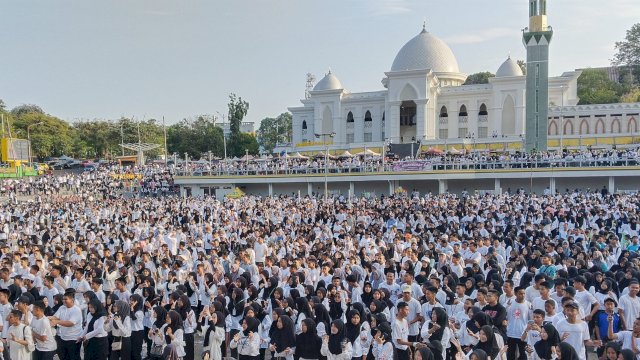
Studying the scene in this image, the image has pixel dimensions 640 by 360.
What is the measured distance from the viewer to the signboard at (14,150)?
4134 centimetres

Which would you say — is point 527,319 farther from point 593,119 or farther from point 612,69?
point 612,69

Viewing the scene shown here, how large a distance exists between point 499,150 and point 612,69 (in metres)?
38.6

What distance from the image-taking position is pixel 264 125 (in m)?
93.2

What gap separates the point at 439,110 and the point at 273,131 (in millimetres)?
35280

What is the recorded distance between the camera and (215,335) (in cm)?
769

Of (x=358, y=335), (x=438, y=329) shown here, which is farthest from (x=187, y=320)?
(x=438, y=329)

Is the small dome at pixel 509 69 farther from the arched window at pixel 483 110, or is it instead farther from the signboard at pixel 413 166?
the signboard at pixel 413 166

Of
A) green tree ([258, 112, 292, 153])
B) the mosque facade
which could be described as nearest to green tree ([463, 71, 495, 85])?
the mosque facade

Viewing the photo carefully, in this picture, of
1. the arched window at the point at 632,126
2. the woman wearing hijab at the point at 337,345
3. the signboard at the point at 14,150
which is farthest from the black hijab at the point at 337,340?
the arched window at the point at 632,126

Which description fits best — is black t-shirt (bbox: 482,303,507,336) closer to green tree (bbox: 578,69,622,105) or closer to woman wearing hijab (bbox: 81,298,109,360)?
woman wearing hijab (bbox: 81,298,109,360)

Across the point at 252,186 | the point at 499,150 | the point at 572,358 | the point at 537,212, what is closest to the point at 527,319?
the point at 572,358

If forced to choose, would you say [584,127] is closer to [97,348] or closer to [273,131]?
[273,131]

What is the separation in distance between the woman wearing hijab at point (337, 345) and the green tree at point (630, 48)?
69.5 metres

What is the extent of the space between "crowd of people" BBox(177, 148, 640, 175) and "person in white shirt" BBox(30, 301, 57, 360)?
2654 centimetres
